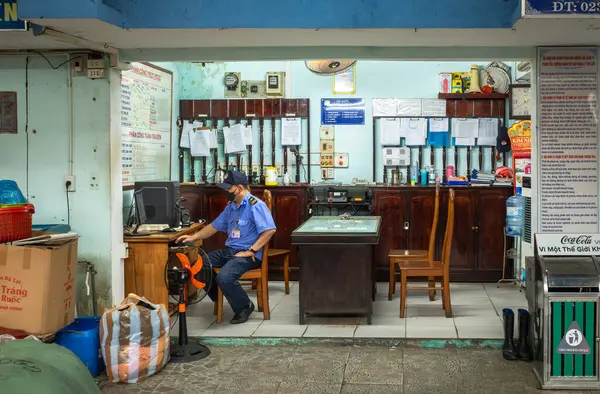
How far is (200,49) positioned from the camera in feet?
18.0

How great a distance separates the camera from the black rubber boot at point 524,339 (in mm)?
5129

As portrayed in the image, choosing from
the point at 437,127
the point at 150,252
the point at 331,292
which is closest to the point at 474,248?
the point at 437,127

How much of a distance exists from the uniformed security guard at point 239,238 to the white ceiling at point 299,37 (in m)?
1.51

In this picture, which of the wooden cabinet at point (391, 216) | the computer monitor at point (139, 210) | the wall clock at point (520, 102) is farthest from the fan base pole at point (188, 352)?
the wall clock at point (520, 102)

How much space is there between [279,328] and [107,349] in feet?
5.54

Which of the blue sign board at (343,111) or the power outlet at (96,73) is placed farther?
the blue sign board at (343,111)

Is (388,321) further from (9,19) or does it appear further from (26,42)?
(9,19)

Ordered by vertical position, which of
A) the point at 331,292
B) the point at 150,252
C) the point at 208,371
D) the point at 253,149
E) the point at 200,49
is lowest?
the point at 208,371

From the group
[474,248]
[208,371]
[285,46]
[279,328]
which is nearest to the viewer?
[208,371]

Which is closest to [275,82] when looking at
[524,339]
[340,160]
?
[340,160]

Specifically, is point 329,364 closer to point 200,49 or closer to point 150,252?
point 150,252

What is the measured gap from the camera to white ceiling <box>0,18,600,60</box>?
459 cm

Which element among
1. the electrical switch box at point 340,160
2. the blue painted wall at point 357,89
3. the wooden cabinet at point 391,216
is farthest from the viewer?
the electrical switch box at point 340,160

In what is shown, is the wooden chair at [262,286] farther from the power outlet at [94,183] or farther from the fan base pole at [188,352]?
the power outlet at [94,183]
